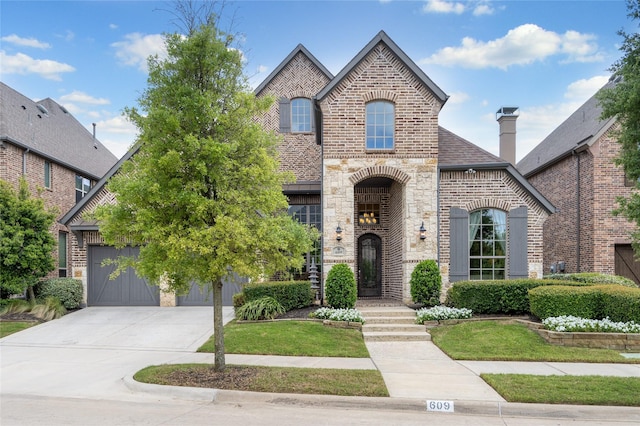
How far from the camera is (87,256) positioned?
593 inches

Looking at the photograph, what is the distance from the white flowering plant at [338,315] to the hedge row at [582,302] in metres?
4.40

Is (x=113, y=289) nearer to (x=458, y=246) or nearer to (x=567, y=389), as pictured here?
(x=458, y=246)

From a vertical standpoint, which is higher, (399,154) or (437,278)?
(399,154)

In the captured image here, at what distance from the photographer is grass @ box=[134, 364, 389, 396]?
20.5ft

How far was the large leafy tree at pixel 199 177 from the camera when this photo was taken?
6.60 metres

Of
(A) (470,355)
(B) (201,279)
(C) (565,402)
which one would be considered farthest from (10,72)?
(C) (565,402)

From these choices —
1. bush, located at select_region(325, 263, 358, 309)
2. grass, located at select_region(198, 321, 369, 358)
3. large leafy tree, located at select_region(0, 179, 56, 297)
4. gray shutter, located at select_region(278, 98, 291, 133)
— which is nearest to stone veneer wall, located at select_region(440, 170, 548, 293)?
bush, located at select_region(325, 263, 358, 309)

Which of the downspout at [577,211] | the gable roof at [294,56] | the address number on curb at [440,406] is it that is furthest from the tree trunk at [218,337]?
the downspout at [577,211]

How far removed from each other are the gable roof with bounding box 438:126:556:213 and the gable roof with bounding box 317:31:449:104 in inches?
73.3

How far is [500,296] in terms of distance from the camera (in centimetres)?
1161

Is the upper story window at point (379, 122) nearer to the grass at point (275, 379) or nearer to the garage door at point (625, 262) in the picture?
the grass at point (275, 379)

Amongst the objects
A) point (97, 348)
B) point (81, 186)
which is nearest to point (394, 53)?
point (97, 348)

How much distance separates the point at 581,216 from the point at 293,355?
13.7 m

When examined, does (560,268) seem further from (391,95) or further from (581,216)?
(391,95)
